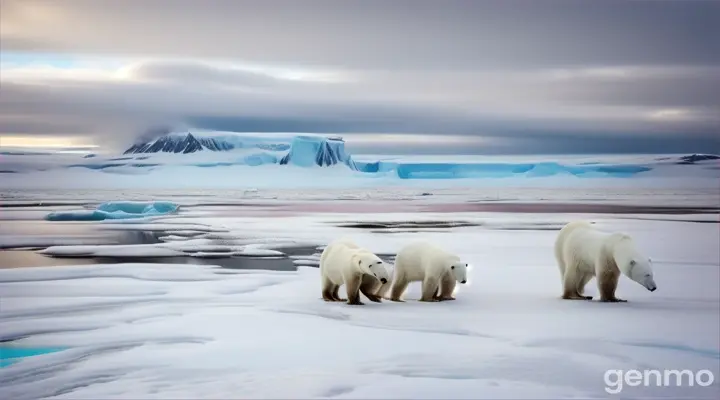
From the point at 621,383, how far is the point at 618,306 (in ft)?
8.06

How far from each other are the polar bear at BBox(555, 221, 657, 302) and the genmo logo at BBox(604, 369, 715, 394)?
73.8 inches

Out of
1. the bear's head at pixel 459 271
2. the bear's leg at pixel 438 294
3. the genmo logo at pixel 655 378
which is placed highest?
the bear's head at pixel 459 271

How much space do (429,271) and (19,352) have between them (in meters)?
3.36

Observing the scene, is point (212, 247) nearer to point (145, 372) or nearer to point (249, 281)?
point (249, 281)

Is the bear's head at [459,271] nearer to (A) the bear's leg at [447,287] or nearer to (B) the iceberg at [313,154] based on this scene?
(A) the bear's leg at [447,287]

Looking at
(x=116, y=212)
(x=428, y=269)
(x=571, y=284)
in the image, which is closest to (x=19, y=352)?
(x=428, y=269)

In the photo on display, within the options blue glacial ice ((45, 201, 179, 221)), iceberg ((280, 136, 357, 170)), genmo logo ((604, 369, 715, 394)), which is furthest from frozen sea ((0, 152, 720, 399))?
iceberg ((280, 136, 357, 170))

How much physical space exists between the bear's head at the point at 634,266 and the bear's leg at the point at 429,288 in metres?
1.57

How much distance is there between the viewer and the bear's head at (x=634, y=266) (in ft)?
20.0

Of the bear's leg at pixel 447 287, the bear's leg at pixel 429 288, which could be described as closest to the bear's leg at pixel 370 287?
the bear's leg at pixel 429 288

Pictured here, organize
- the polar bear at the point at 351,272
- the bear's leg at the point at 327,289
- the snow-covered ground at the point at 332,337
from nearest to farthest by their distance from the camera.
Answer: the snow-covered ground at the point at 332,337
the polar bear at the point at 351,272
the bear's leg at the point at 327,289

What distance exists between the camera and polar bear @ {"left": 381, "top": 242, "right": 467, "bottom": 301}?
259 inches

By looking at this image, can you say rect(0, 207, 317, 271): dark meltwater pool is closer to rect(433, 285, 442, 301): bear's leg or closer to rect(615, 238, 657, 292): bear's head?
rect(433, 285, 442, 301): bear's leg

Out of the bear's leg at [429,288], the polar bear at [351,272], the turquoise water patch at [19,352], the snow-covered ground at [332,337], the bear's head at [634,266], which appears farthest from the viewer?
the bear's leg at [429,288]
